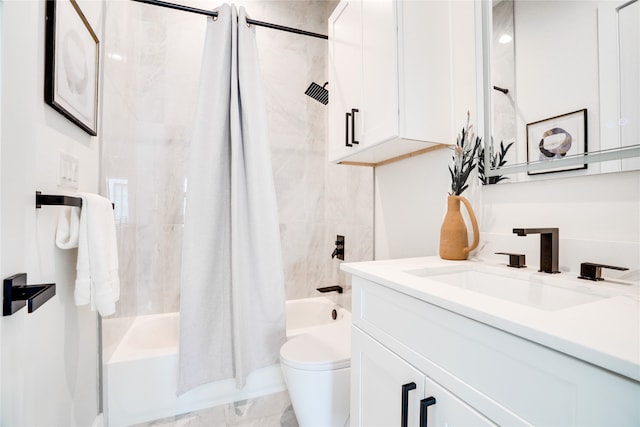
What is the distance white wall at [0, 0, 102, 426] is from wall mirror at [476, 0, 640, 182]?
54.7 inches

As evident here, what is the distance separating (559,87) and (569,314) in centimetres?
73

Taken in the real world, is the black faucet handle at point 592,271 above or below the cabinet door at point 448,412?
above

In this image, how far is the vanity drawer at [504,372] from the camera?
1.22ft

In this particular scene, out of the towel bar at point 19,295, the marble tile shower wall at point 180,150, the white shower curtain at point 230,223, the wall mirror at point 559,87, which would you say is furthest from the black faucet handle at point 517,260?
the towel bar at point 19,295

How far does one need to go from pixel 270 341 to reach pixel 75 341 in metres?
0.87

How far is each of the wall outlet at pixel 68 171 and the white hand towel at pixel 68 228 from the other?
0.10 meters

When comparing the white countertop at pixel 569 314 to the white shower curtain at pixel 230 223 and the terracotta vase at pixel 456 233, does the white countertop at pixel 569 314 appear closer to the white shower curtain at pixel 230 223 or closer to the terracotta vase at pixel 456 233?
the terracotta vase at pixel 456 233

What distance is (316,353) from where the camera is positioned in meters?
1.37

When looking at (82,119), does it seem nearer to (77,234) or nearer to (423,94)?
(77,234)

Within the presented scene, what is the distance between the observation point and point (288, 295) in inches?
92.8

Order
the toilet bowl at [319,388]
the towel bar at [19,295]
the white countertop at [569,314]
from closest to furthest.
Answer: the white countertop at [569,314], the towel bar at [19,295], the toilet bowl at [319,388]

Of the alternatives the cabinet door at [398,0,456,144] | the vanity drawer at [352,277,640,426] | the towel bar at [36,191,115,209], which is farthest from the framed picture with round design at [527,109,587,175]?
the towel bar at [36,191,115,209]

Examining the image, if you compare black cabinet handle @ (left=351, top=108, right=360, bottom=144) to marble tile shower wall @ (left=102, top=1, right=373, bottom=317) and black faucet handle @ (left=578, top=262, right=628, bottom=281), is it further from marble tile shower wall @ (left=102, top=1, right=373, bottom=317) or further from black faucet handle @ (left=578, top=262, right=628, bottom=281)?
black faucet handle @ (left=578, top=262, right=628, bottom=281)

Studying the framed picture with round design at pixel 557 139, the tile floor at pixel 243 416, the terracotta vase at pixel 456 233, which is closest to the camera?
the framed picture with round design at pixel 557 139
